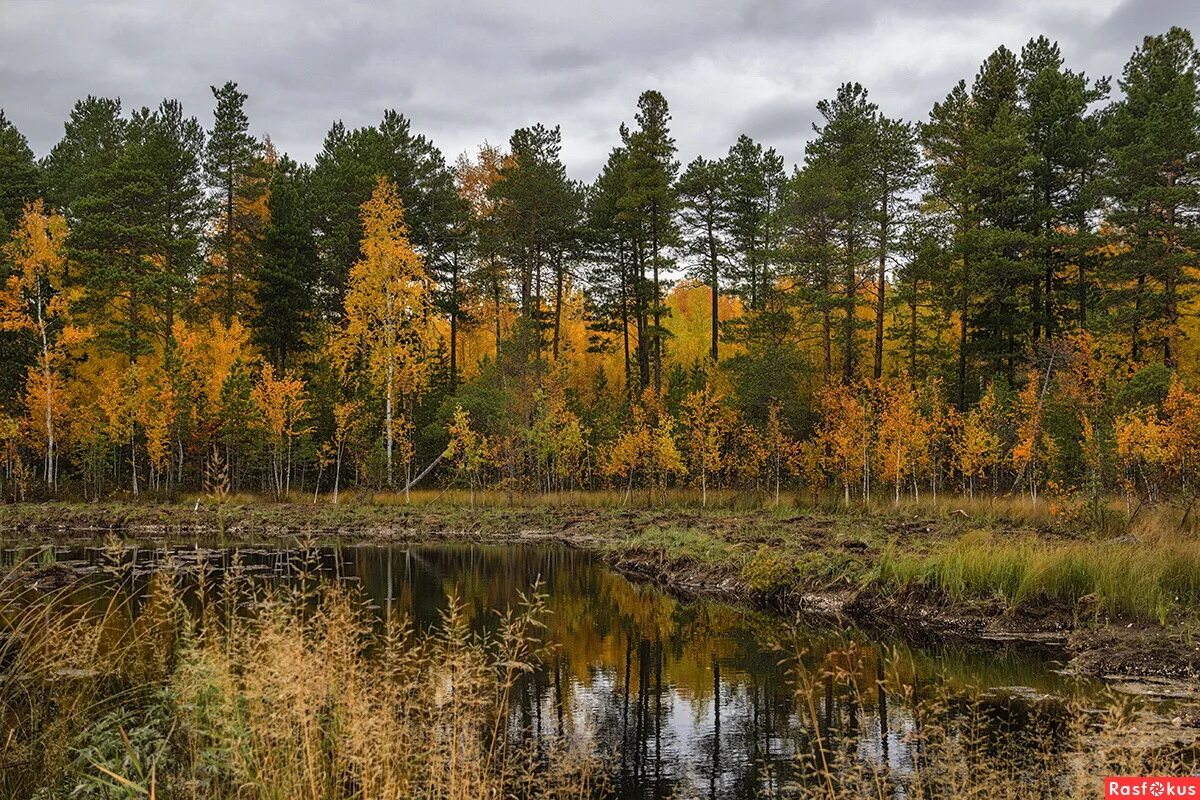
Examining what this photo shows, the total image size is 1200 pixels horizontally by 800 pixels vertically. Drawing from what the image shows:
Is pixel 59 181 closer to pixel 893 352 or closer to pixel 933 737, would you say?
pixel 893 352

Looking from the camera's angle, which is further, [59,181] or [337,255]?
[59,181]

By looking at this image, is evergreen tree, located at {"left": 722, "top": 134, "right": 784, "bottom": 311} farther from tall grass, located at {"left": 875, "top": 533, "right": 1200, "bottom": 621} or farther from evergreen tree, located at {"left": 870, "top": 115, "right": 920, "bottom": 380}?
tall grass, located at {"left": 875, "top": 533, "right": 1200, "bottom": 621}

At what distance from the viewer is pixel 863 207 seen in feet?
134

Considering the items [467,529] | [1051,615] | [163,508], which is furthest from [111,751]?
[163,508]

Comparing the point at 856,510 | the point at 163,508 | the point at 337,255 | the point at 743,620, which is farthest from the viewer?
the point at 337,255

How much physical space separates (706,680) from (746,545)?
983 centimetres

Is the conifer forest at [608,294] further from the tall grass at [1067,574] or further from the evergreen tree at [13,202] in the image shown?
the tall grass at [1067,574]

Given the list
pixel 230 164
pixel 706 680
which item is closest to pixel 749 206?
pixel 230 164

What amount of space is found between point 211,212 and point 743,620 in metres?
40.9

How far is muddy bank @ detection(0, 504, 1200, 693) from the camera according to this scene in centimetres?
1323

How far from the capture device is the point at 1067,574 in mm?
15039

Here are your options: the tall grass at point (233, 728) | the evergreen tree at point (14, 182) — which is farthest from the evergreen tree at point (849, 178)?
the evergreen tree at point (14, 182)

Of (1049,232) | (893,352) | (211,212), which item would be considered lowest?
(893,352)

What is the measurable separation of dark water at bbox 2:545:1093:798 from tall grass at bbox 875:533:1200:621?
172cm
